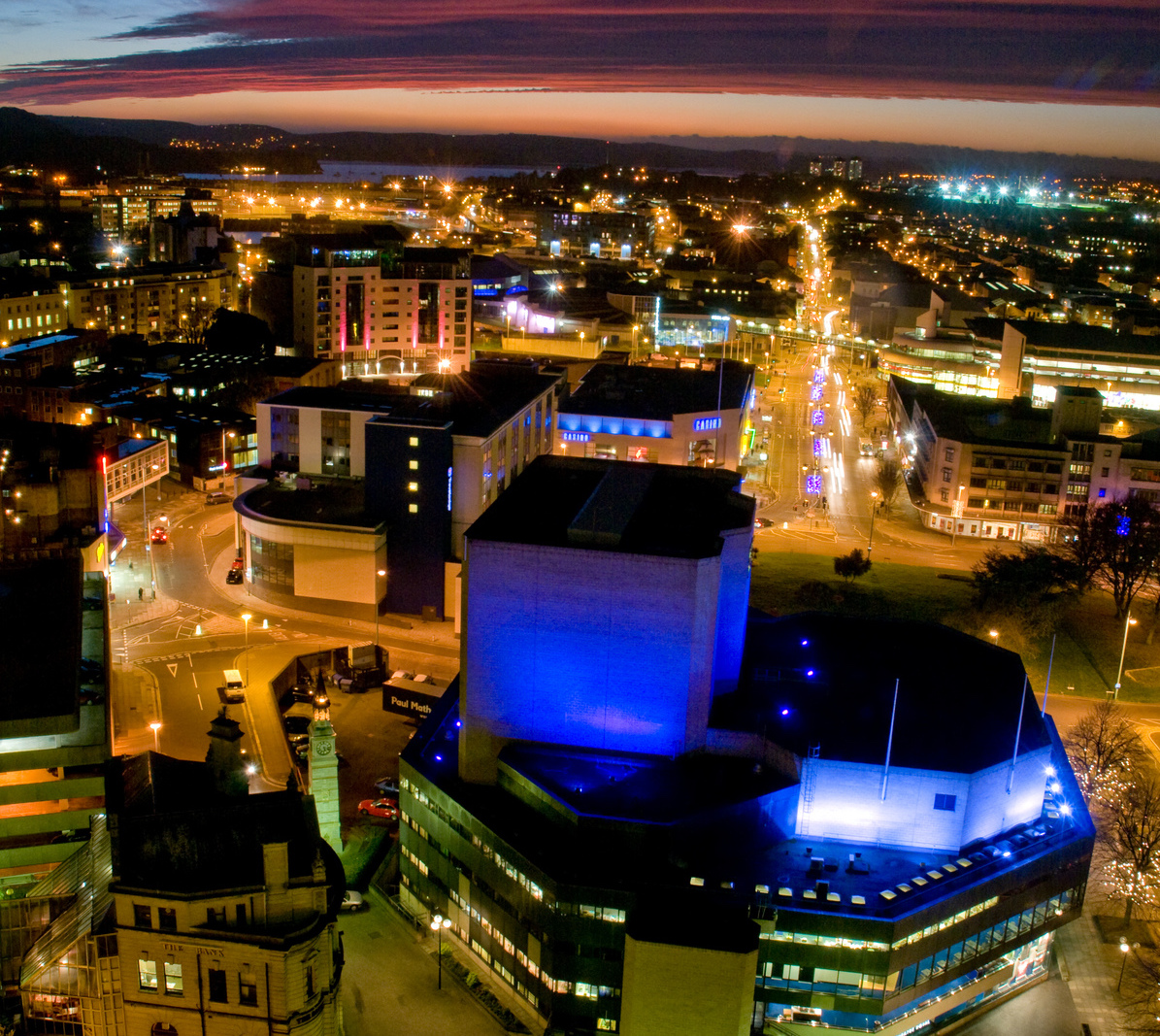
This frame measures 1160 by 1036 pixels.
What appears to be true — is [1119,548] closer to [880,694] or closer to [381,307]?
[880,694]

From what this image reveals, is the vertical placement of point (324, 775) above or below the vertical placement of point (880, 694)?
below

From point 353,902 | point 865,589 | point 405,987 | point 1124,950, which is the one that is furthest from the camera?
point 865,589

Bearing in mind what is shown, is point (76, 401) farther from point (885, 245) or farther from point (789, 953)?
point (885, 245)

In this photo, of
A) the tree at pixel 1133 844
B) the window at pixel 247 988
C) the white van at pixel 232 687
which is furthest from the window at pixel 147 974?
the tree at pixel 1133 844

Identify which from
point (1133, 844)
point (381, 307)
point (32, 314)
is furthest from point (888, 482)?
point (32, 314)

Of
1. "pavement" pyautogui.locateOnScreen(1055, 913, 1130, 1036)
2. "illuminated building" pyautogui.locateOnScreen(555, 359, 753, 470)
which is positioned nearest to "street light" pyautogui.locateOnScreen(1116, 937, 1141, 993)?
"pavement" pyautogui.locateOnScreen(1055, 913, 1130, 1036)
